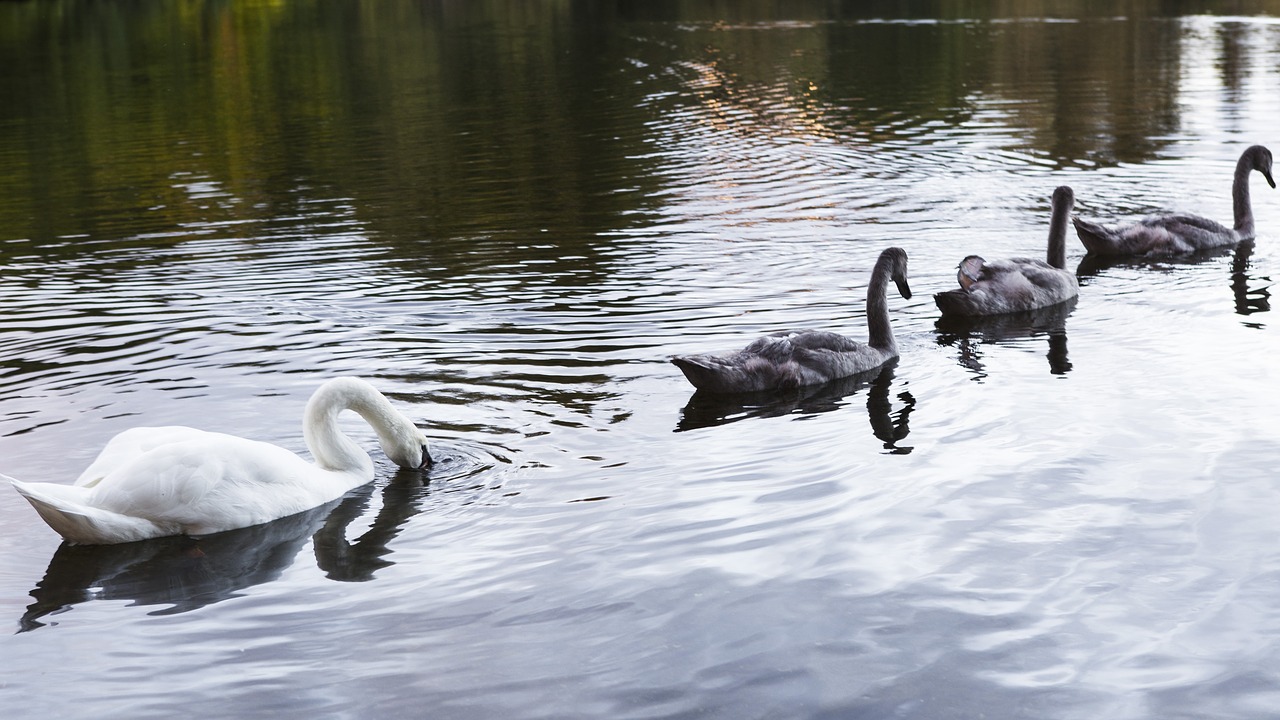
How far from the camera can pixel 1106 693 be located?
7172 mm

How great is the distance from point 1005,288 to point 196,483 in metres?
8.94

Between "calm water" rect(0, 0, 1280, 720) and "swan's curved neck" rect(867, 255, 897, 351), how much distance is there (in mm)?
385

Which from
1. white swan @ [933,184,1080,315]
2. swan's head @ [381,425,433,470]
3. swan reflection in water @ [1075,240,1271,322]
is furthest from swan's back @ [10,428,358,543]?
swan reflection in water @ [1075,240,1271,322]

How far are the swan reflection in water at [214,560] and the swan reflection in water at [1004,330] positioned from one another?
606 centimetres

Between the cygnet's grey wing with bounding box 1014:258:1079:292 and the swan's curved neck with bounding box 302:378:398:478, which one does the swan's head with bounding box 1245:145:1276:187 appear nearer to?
the cygnet's grey wing with bounding box 1014:258:1079:292

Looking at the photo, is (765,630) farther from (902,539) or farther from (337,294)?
(337,294)

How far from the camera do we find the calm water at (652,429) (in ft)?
24.8

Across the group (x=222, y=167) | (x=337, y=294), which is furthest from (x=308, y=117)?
(x=337, y=294)

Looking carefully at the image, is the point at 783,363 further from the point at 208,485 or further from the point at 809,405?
the point at 208,485

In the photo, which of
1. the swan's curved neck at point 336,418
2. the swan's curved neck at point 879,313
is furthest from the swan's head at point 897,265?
the swan's curved neck at point 336,418

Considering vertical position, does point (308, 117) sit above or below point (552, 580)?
above

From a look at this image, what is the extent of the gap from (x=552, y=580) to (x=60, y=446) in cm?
496

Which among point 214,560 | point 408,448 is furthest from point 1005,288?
point 214,560

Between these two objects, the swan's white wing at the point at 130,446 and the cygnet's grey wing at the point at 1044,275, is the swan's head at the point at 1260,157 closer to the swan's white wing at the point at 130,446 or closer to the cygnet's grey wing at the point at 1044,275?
the cygnet's grey wing at the point at 1044,275
